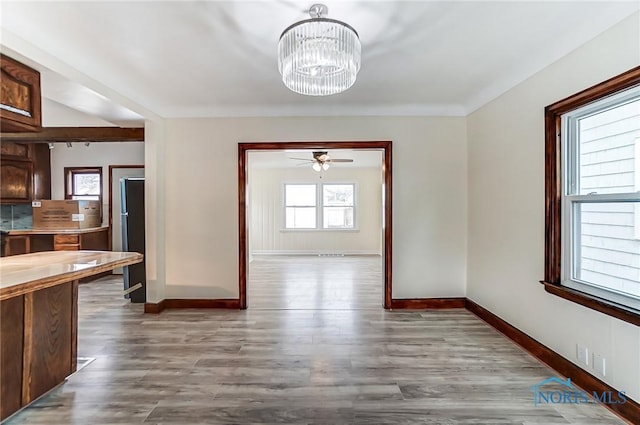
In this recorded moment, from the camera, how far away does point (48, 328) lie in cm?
211

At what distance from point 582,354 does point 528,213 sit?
1130mm

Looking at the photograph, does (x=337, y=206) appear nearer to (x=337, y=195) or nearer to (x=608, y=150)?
(x=337, y=195)

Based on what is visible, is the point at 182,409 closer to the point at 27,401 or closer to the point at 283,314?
the point at 27,401

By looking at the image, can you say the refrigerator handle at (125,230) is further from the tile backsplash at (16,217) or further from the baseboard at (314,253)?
the baseboard at (314,253)

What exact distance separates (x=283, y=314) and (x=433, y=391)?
1.99m

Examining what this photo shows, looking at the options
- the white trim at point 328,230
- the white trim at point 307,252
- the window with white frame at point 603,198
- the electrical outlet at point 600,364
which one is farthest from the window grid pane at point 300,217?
the electrical outlet at point 600,364

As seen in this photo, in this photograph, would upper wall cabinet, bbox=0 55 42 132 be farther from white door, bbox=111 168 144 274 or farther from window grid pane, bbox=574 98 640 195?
window grid pane, bbox=574 98 640 195

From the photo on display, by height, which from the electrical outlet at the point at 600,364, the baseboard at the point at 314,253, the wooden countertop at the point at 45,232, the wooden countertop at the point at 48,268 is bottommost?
the baseboard at the point at 314,253

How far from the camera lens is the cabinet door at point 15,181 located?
4855 millimetres

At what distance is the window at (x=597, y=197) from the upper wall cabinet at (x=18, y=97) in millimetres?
3806

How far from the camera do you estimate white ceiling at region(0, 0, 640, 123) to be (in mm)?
1888

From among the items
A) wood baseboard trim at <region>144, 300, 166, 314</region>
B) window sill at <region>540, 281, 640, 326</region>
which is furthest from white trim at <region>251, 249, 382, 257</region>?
window sill at <region>540, 281, 640, 326</region>

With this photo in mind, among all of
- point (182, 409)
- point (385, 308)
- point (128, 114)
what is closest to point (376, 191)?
point (385, 308)

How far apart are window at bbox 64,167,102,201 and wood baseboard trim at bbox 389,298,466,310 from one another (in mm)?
5430
